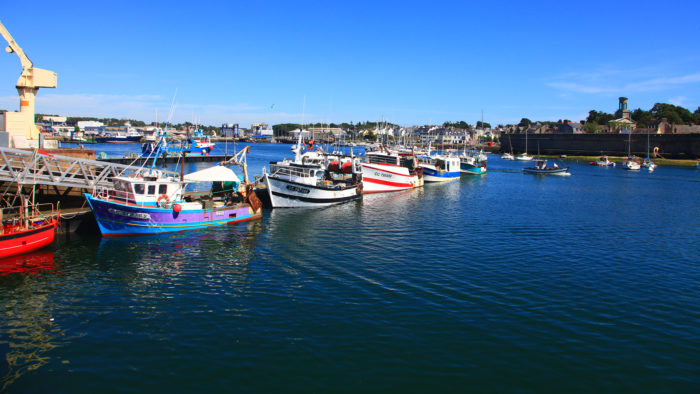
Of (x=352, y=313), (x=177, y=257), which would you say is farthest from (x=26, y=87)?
(x=352, y=313)

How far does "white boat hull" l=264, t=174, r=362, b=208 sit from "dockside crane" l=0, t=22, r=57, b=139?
2690 cm

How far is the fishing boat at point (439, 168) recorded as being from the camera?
71.9 meters

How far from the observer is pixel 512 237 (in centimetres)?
3120

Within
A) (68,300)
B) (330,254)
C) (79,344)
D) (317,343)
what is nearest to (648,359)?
(317,343)

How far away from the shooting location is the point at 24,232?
22984 mm

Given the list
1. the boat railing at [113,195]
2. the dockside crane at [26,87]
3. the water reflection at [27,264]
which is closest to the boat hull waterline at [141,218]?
the boat railing at [113,195]

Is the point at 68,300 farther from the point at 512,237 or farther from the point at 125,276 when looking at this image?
the point at 512,237

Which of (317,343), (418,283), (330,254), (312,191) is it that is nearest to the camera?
(317,343)

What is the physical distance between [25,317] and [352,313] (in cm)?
1218

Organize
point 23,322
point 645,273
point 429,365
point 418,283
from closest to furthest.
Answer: point 429,365, point 23,322, point 418,283, point 645,273

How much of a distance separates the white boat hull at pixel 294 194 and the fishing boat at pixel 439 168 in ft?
107

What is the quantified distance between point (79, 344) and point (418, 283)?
1382cm

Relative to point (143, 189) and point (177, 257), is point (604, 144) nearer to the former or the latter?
point (143, 189)

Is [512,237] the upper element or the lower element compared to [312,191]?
lower
